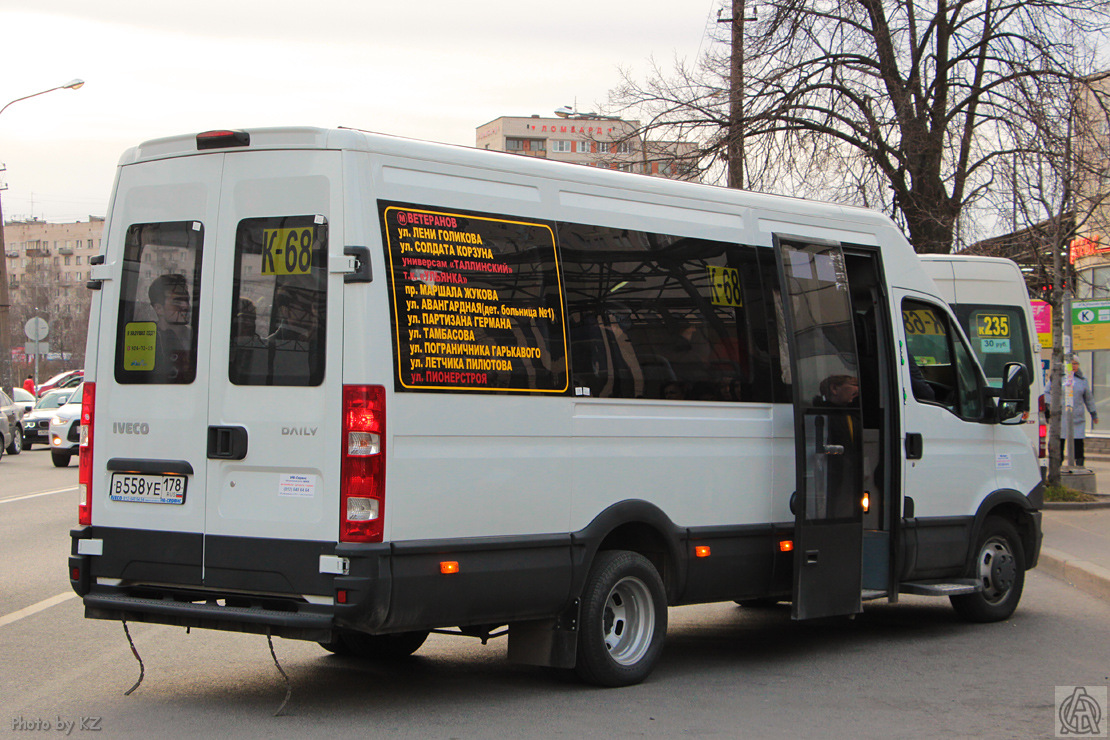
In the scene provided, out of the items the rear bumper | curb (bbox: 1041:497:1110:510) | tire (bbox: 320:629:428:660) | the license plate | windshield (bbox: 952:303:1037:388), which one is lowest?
tire (bbox: 320:629:428:660)

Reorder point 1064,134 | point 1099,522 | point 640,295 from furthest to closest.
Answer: point 1064,134
point 1099,522
point 640,295

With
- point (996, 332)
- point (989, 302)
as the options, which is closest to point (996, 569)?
point (989, 302)

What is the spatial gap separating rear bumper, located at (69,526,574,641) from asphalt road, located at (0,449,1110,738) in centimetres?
49

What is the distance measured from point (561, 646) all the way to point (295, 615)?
1.49m

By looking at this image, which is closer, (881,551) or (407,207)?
(407,207)

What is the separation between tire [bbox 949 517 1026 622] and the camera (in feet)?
29.7

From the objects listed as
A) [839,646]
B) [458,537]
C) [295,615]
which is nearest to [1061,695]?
[839,646]

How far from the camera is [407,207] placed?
5.95 meters

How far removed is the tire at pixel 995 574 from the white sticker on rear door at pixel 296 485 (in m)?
5.26

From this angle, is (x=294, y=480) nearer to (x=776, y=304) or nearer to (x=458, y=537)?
(x=458, y=537)

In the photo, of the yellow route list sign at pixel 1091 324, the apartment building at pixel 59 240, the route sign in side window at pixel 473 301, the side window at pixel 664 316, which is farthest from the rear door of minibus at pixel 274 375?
the apartment building at pixel 59 240

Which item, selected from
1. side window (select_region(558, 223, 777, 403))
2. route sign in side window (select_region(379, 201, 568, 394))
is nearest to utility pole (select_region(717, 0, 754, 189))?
side window (select_region(558, 223, 777, 403))

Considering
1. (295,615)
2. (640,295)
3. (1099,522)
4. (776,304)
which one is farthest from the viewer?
(1099,522)

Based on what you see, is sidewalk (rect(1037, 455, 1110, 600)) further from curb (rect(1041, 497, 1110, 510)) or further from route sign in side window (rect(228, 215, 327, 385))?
route sign in side window (rect(228, 215, 327, 385))
